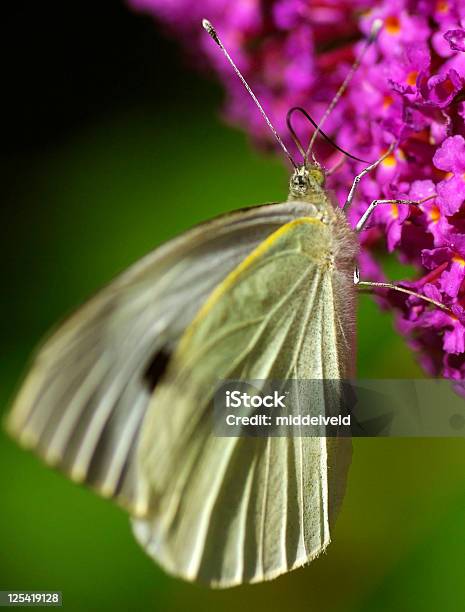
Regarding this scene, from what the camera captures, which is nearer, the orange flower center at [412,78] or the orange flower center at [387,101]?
the orange flower center at [412,78]

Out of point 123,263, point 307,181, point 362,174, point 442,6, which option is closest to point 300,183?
point 307,181

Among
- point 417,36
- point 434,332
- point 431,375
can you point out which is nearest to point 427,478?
point 431,375

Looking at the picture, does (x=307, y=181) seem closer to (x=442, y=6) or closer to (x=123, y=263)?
(x=442, y=6)

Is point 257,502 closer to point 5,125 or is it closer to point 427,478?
point 427,478

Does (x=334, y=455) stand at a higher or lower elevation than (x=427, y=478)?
lower

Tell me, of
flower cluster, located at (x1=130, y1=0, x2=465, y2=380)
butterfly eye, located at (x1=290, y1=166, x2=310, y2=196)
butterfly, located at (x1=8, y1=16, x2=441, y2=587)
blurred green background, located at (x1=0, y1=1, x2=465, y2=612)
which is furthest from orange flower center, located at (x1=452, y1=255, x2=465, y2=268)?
blurred green background, located at (x1=0, y1=1, x2=465, y2=612)

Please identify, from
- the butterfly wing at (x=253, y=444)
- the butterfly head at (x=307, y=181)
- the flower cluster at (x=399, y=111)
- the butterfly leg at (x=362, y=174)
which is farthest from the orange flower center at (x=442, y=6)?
the butterfly wing at (x=253, y=444)

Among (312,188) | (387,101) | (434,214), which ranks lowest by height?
(434,214)

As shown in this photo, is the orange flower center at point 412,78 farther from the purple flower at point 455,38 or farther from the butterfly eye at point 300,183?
the butterfly eye at point 300,183
